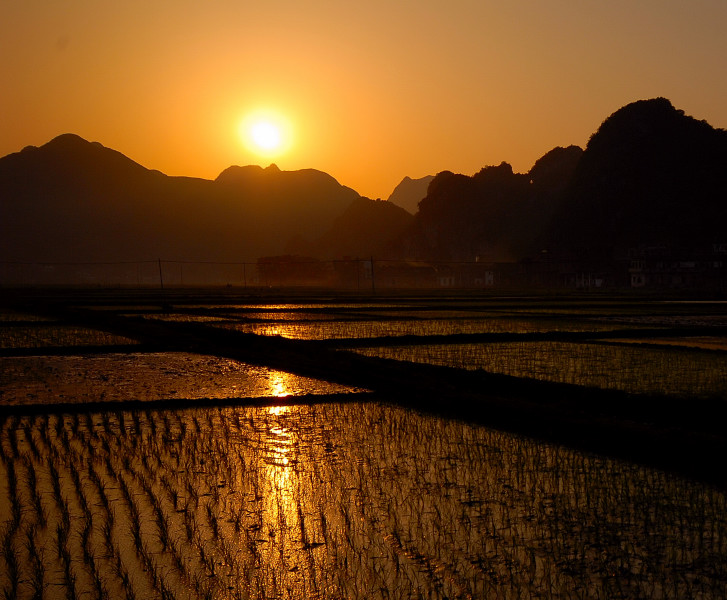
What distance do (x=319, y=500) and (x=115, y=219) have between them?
176 metres

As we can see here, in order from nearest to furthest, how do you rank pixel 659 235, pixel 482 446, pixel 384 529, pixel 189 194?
pixel 384 529 → pixel 482 446 → pixel 659 235 → pixel 189 194

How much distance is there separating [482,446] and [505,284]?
73.7 m

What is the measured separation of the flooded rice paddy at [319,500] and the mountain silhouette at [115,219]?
15057 centimetres

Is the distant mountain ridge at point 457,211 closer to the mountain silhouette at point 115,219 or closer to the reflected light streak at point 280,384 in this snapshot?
the mountain silhouette at point 115,219

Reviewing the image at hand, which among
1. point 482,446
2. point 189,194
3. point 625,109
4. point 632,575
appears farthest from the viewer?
point 189,194

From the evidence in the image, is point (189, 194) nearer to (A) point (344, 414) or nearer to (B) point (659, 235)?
(B) point (659, 235)

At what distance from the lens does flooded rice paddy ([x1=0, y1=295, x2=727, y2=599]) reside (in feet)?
9.97

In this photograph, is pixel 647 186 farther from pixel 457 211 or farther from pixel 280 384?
pixel 280 384

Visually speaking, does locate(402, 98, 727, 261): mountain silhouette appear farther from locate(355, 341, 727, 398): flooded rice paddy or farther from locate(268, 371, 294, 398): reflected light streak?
locate(268, 371, 294, 398): reflected light streak

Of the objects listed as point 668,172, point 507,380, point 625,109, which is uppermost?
point 625,109

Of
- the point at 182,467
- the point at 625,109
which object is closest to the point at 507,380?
the point at 182,467

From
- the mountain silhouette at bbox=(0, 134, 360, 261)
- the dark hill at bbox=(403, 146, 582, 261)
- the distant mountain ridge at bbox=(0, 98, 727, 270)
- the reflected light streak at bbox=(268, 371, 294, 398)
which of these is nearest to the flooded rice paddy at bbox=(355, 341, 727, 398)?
the reflected light streak at bbox=(268, 371, 294, 398)

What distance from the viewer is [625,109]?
9075 cm

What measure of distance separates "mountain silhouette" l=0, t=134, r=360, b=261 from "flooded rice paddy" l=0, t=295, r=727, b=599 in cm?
15057
